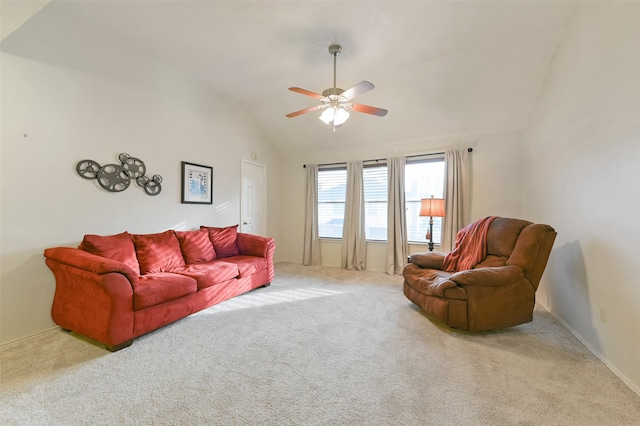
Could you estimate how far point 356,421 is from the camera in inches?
56.9

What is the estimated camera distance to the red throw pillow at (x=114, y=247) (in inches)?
102

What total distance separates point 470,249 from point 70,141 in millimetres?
4476

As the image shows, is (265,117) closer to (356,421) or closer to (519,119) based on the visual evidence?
(519,119)

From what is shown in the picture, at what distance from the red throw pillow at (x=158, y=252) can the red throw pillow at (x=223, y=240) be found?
0.58m


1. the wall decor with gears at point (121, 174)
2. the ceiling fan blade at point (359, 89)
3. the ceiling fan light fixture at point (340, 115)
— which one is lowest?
the wall decor with gears at point (121, 174)

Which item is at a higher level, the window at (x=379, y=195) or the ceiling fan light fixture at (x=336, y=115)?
the ceiling fan light fixture at (x=336, y=115)

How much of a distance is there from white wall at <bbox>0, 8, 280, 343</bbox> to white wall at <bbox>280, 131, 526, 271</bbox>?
7.73 ft

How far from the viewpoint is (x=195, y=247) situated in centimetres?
358

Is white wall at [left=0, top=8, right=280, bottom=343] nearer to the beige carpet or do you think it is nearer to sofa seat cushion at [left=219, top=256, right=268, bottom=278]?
the beige carpet

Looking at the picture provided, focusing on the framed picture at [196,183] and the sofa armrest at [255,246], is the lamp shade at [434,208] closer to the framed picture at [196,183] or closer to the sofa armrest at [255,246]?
the sofa armrest at [255,246]

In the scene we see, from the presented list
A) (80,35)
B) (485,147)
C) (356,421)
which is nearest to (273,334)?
(356,421)

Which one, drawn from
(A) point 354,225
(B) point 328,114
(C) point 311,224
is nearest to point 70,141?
(B) point 328,114

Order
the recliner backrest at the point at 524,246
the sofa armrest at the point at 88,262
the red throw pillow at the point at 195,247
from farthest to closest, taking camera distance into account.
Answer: the red throw pillow at the point at 195,247, the recliner backrest at the point at 524,246, the sofa armrest at the point at 88,262

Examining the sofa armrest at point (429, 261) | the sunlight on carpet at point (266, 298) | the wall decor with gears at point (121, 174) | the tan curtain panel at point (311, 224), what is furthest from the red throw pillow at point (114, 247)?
the tan curtain panel at point (311, 224)
